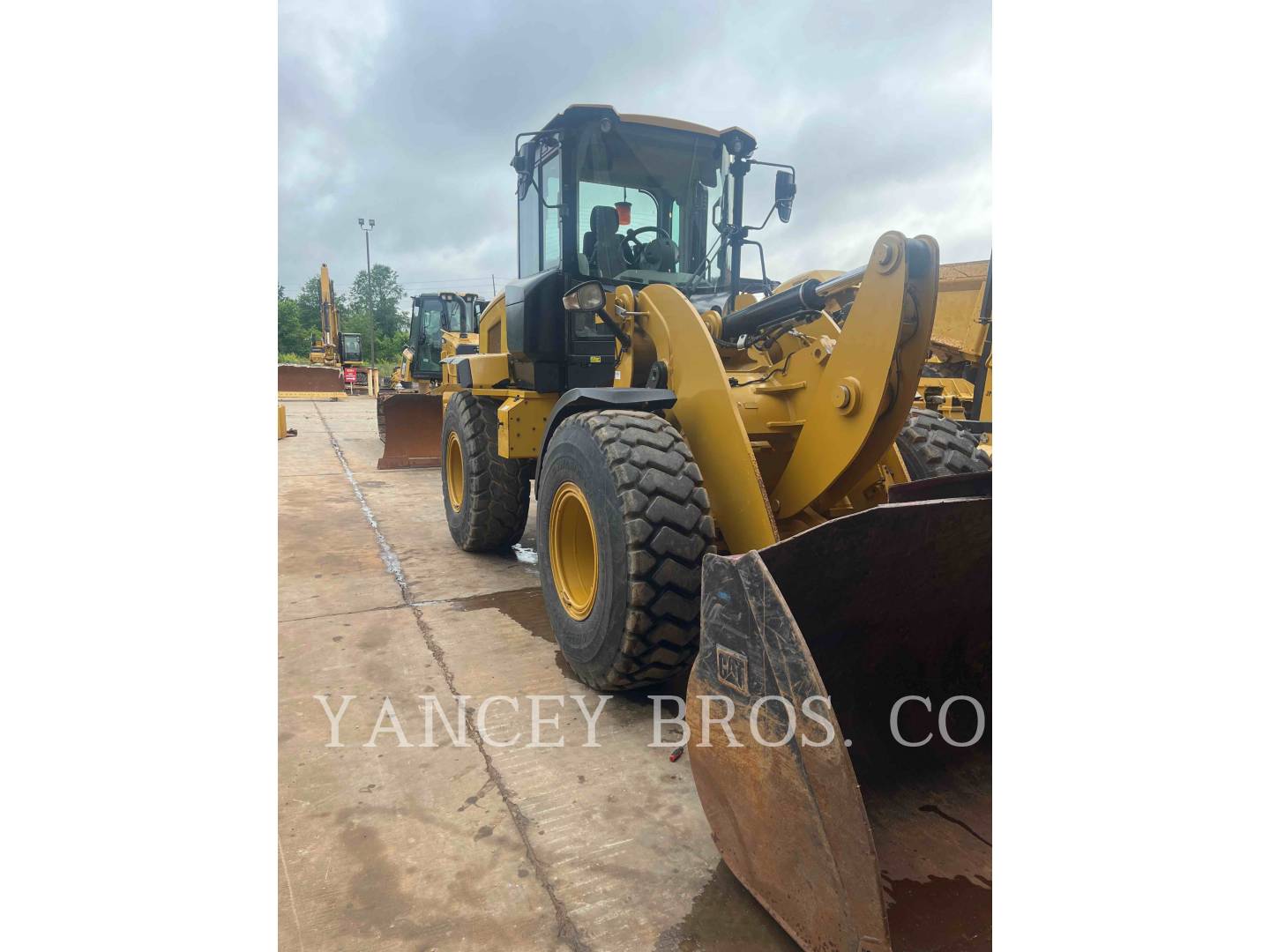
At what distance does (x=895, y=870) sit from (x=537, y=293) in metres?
3.43

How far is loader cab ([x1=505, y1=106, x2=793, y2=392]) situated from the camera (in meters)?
4.20

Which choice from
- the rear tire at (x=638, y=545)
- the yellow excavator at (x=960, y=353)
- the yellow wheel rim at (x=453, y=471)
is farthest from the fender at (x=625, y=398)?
the yellow excavator at (x=960, y=353)

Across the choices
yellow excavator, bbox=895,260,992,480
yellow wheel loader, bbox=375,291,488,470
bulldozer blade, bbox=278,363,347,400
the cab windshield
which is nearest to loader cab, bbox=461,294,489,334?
yellow wheel loader, bbox=375,291,488,470

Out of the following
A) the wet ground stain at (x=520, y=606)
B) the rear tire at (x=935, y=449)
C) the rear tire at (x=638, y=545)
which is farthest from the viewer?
the wet ground stain at (x=520, y=606)

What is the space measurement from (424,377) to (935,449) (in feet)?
41.4

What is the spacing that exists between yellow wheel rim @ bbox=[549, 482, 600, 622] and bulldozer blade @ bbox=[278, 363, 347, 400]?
20782 mm

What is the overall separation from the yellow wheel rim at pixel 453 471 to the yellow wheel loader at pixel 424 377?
4177mm

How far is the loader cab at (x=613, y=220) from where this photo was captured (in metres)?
4.20

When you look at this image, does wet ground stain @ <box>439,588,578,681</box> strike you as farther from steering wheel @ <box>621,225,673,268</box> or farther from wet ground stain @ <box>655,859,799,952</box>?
steering wheel @ <box>621,225,673,268</box>

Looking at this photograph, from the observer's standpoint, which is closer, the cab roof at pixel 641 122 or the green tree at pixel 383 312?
the cab roof at pixel 641 122

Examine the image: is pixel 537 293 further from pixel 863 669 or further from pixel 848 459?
pixel 863 669

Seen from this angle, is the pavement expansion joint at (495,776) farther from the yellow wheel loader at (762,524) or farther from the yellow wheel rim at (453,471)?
the yellow wheel rim at (453,471)

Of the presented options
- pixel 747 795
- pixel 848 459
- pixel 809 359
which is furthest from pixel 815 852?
pixel 809 359

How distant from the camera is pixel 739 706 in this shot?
1.76m
